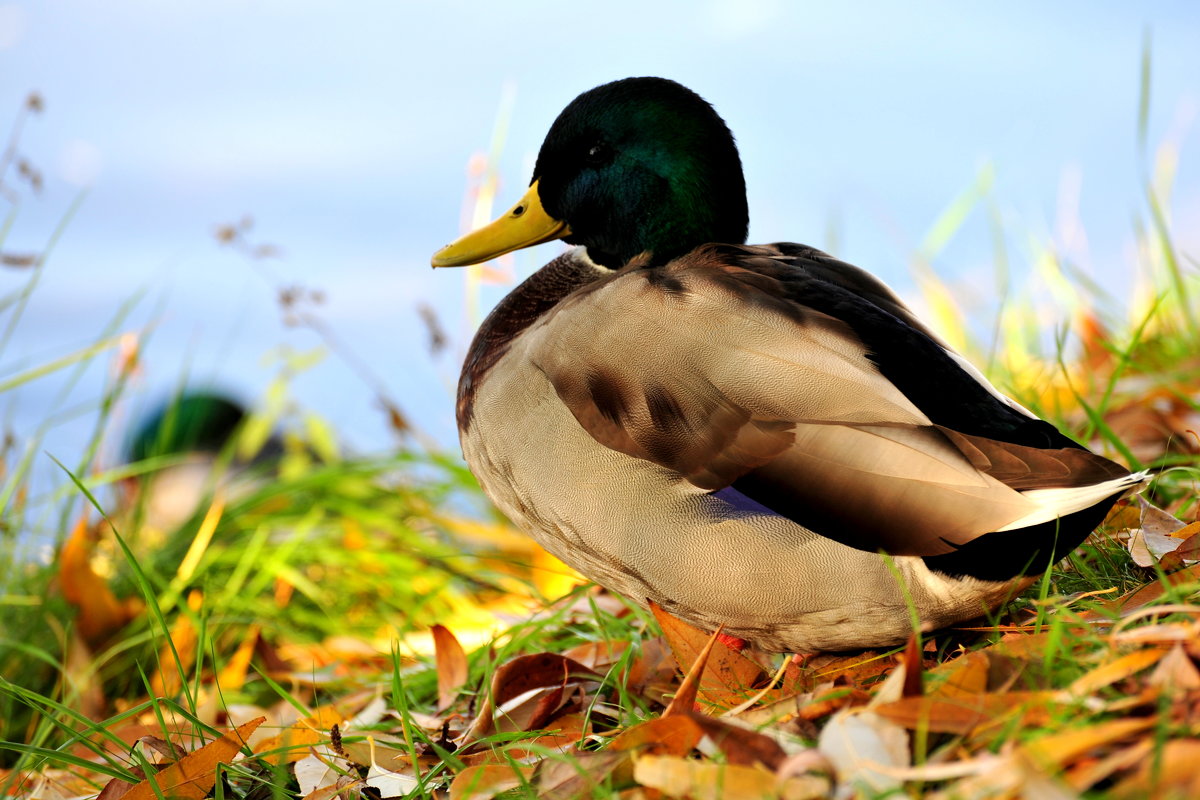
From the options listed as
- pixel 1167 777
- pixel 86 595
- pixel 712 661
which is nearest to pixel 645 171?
pixel 712 661

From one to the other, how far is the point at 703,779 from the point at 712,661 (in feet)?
2.42

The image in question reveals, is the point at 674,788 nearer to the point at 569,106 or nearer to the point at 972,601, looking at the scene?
the point at 972,601

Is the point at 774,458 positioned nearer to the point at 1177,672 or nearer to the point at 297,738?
the point at 1177,672

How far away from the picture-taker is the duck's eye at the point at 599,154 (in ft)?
8.40

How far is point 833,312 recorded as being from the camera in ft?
6.99

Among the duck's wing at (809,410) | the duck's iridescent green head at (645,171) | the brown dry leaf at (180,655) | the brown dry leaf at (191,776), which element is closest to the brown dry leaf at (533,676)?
the brown dry leaf at (191,776)

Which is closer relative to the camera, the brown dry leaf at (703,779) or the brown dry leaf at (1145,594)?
the brown dry leaf at (703,779)

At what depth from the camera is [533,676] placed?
8.16 feet

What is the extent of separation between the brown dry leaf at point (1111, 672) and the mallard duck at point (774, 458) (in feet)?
0.87

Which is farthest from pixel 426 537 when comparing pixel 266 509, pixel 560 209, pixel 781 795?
pixel 781 795

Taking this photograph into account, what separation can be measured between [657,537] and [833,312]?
526mm

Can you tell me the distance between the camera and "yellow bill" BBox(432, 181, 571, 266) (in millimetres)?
2693

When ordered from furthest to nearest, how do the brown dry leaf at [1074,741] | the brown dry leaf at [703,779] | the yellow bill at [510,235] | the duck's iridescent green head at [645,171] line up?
the yellow bill at [510,235] → the duck's iridescent green head at [645,171] → the brown dry leaf at [703,779] → the brown dry leaf at [1074,741]

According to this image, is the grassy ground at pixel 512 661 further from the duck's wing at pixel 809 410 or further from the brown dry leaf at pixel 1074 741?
the duck's wing at pixel 809 410
